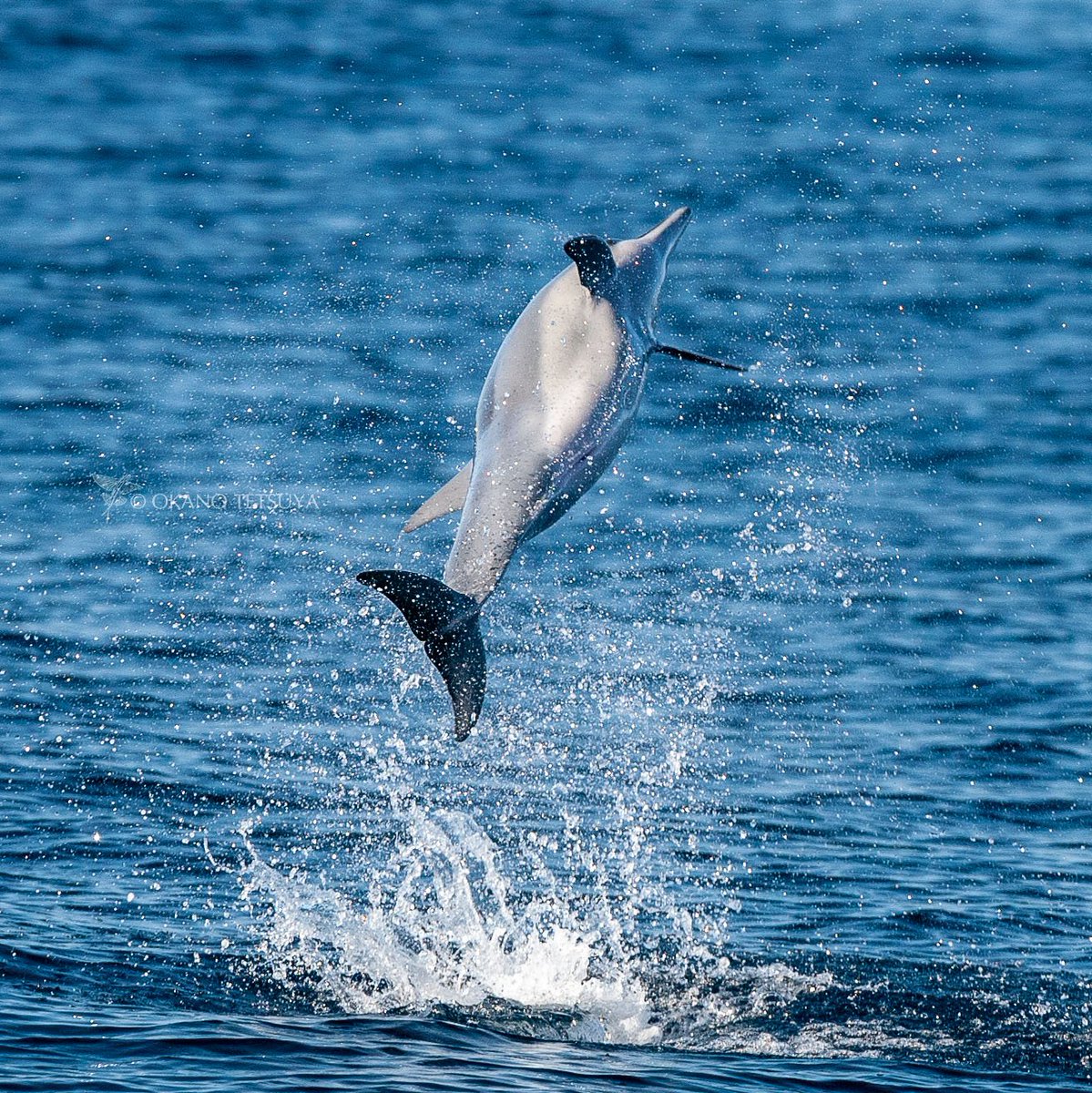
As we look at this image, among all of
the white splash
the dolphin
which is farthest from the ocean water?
the dolphin

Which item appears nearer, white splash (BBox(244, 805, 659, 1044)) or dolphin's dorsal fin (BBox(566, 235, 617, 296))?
dolphin's dorsal fin (BBox(566, 235, 617, 296))

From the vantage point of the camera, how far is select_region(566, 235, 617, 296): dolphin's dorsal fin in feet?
42.6

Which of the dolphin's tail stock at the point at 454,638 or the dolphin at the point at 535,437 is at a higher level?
the dolphin at the point at 535,437

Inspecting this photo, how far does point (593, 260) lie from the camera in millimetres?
13195

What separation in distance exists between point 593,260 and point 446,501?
5.63 feet

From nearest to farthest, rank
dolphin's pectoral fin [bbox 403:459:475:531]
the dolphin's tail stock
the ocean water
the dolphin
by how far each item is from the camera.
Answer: the dolphin's tail stock → the dolphin → dolphin's pectoral fin [bbox 403:459:475:531] → the ocean water

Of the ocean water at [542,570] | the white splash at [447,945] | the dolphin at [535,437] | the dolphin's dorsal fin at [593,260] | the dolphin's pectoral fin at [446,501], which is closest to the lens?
the dolphin at [535,437]

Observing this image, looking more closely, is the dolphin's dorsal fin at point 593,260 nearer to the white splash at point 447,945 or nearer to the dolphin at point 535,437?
the dolphin at point 535,437

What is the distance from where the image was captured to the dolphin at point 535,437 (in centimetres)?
1206

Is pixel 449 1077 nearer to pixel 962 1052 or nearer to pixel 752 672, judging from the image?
Result: pixel 962 1052

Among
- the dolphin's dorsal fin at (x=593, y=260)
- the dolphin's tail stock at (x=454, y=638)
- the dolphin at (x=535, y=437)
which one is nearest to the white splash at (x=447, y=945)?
the dolphin's tail stock at (x=454, y=638)

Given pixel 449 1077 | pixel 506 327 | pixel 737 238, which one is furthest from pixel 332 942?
pixel 737 238

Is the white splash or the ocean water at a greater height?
the ocean water

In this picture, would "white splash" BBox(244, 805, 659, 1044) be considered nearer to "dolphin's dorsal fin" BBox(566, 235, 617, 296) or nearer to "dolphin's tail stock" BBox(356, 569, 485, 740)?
"dolphin's tail stock" BBox(356, 569, 485, 740)
